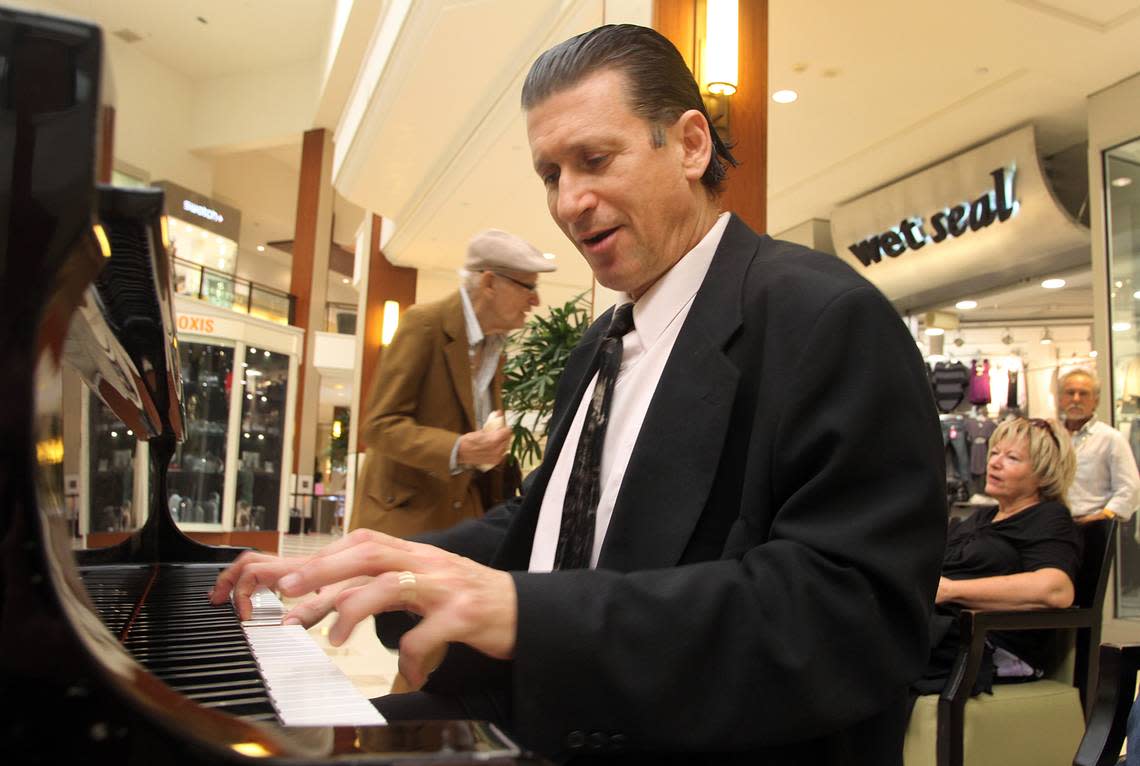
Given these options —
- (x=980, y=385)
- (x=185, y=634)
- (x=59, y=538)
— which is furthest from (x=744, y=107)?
(x=980, y=385)

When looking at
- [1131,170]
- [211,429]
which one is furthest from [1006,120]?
[211,429]

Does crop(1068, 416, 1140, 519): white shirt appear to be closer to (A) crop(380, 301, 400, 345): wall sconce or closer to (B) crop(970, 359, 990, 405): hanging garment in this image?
(B) crop(970, 359, 990, 405): hanging garment

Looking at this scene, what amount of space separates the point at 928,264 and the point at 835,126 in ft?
5.52

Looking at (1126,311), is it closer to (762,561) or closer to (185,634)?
(762,561)

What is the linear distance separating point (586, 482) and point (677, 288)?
0.95 feet

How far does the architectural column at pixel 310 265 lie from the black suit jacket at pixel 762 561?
15.8m

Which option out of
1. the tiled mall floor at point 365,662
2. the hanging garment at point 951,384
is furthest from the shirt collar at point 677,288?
the hanging garment at point 951,384

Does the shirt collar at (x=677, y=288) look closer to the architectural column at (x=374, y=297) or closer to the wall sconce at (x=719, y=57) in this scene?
the wall sconce at (x=719, y=57)

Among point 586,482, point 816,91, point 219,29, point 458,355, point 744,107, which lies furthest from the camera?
point 219,29

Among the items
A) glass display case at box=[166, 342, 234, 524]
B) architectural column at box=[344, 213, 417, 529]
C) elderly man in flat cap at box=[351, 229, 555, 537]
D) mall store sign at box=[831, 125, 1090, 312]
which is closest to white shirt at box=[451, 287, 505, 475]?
elderly man in flat cap at box=[351, 229, 555, 537]

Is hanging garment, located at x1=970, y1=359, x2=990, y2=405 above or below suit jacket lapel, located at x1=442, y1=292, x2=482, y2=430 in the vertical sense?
above

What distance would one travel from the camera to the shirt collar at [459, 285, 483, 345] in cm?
289

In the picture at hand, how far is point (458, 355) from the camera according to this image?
284cm

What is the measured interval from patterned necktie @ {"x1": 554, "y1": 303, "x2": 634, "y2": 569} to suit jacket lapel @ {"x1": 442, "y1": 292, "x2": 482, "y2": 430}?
1.71 meters
